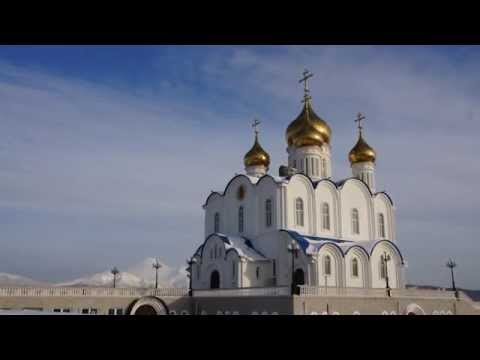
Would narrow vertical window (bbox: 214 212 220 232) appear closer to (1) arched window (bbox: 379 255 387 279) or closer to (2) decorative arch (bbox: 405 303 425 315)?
(1) arched window (bbox: 379 255 387 279)

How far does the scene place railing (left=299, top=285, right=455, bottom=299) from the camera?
2288 cm

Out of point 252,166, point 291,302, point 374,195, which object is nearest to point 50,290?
point 291,302

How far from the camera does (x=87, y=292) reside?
2505 centimetres

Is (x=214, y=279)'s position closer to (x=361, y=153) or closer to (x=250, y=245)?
(x=250, y=245)

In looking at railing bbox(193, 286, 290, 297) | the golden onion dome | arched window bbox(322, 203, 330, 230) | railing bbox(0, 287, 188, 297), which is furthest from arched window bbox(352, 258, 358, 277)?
railing bbox(0, 287, 188, 297)

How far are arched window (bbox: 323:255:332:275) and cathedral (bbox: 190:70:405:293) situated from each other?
0.06 metres

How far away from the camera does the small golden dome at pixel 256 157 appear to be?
117 feet
